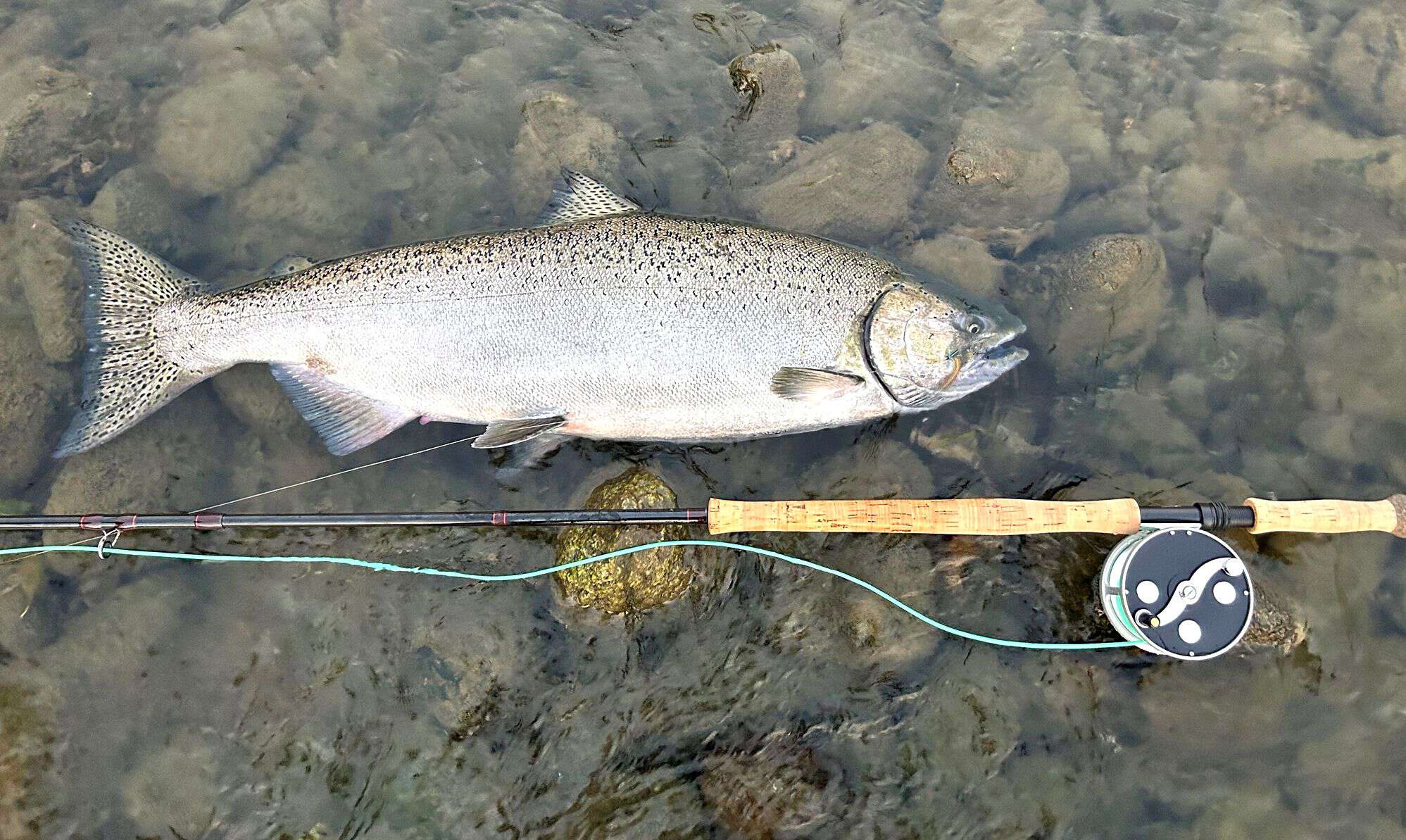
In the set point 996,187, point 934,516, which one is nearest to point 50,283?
point 934,516

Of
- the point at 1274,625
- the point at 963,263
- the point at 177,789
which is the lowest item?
the point at 177,789

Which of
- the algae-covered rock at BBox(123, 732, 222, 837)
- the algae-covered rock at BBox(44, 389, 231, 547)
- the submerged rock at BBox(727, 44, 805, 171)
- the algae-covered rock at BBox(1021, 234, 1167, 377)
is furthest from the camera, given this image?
the submerged rock at BBox(727, 44, 805, 171)

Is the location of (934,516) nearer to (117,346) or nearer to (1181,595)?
(1181,595)

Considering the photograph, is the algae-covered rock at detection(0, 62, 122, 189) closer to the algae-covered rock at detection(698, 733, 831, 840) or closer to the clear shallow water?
the clear shallow water

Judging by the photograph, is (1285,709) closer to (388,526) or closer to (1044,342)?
(1044,342)

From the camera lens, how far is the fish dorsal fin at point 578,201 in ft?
14.7

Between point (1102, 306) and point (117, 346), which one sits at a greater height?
point (1102, 306)

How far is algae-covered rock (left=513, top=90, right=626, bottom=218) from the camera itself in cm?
493

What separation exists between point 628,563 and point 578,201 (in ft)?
7.04

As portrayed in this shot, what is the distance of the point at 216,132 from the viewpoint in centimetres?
492

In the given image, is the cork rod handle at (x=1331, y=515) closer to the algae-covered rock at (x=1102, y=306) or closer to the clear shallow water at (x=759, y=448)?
the clear shallow water at (x=759, y=448)

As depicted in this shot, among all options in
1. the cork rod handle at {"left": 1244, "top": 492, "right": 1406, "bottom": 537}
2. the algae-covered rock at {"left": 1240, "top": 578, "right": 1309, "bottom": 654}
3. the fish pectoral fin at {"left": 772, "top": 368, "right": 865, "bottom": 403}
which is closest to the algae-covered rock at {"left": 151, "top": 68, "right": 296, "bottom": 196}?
the fish pectoral fin at {"left": 772, "top": 368, "right": 865, "bottom": 403}

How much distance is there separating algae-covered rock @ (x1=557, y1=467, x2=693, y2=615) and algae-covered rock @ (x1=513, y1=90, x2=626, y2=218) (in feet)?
6.71

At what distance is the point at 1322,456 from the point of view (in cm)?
455
